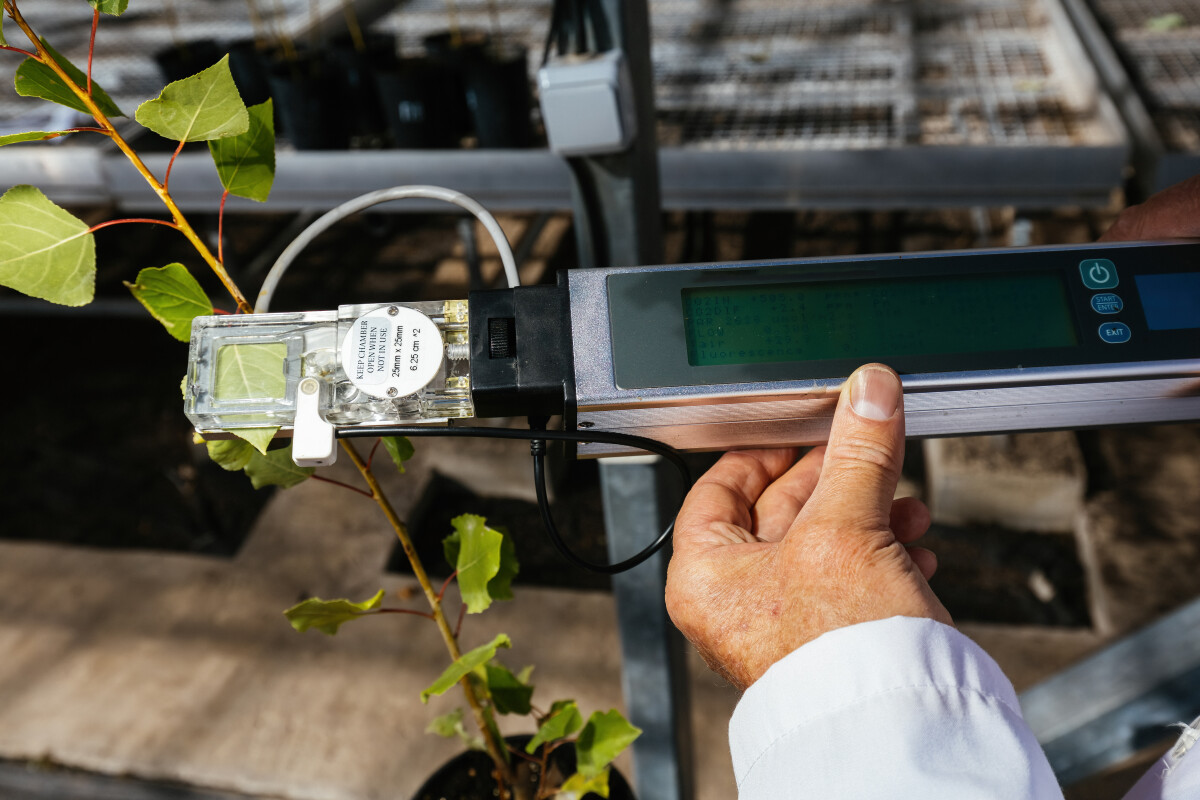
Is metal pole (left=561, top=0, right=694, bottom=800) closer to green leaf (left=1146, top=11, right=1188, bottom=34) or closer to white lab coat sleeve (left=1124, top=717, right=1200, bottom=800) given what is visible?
white lab coat sleeve (left=1124, top=717, right=1200, bottom=800)

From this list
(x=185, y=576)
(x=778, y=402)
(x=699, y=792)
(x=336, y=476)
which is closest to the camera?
(x=778, y=402)

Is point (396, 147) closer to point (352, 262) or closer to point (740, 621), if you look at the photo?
point (740, 621)

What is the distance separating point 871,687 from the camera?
0.47m

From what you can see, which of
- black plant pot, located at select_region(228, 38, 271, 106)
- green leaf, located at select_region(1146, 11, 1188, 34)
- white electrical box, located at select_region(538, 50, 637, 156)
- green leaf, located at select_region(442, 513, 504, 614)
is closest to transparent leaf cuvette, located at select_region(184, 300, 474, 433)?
green leaf, located at select_region(442, 513, 504, 614)

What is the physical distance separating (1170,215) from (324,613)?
0.75 metres

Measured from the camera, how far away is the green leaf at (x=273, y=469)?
59 cm

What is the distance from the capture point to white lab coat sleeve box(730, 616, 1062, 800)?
1.50ft

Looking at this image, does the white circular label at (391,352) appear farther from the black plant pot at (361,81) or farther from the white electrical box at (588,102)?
the black plant pot at (361,81)

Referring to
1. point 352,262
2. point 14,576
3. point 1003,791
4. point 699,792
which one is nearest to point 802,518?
point 1003,791

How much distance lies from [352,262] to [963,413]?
2.17 metres

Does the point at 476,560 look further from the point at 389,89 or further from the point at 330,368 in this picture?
the point at 389,89

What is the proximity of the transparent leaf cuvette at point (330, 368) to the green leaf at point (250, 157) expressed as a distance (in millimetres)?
89

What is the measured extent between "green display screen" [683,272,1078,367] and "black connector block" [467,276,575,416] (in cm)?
9

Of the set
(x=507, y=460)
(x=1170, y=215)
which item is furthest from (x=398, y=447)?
(x=507, y=460)
